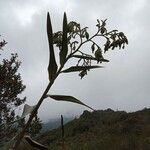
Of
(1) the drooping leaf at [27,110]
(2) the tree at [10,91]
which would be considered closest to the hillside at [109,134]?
(2) the tree at [10,91]

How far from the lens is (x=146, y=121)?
35.4 m

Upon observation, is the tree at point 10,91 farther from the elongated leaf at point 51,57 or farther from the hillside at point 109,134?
the elongated leaf at point 51,57

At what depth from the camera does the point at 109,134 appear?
27.0 meters

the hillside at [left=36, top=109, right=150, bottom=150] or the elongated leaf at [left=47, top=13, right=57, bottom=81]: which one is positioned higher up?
→ the hillside at [left=36, top=109, right=150, bottom=150]

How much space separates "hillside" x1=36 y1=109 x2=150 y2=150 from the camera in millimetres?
17625

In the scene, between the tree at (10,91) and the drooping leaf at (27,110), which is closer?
the drooping leaf at (27,110)

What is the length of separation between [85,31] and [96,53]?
1.19ft

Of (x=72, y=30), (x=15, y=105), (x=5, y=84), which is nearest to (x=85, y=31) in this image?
(x=72, y=30)

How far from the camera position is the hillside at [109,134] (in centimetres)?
1762

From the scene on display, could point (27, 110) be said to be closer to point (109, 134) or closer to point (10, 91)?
point (10, 91)

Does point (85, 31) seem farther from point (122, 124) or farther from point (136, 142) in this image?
point (122, 124)

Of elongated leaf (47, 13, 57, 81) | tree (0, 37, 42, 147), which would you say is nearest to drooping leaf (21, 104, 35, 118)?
elongated leaf (47, 13, 57, 81)

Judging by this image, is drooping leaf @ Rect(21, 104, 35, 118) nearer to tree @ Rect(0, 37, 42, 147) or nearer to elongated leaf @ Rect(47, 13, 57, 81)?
elongated leaf @ Rect(47, 13, 57, 81)

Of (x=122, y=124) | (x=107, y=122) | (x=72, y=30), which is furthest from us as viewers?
(x=107, y=122)
